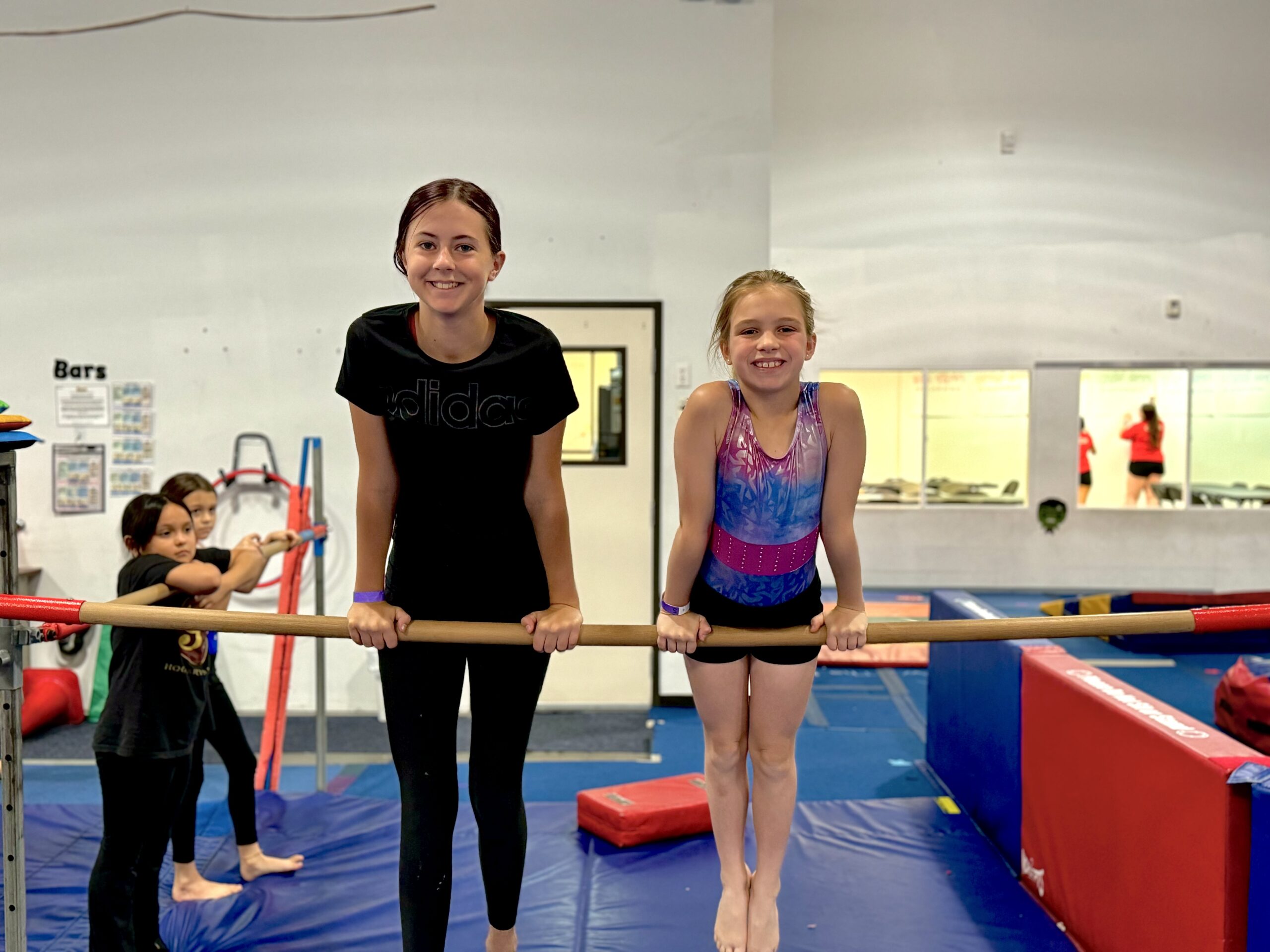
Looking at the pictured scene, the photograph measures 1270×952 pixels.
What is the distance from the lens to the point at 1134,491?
9.27 metres

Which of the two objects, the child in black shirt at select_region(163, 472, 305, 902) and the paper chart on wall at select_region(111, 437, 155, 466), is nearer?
the child in black shirt at select_region(163, 472, 305, 902)

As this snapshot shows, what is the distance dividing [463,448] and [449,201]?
473mm

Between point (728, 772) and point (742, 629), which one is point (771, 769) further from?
point (742, 629)

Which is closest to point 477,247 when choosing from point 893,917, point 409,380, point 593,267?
point 409,380

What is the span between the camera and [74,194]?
206 inches

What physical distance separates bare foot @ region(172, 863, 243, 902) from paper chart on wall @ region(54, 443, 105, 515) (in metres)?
2.78

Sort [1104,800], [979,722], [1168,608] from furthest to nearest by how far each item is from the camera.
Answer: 1. [1168,608]
2. [979,722]
3. [1104,800]

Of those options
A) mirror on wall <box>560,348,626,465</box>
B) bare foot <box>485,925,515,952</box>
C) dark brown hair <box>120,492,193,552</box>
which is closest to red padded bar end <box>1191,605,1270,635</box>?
bare foot <box>485,925,515,952</box>

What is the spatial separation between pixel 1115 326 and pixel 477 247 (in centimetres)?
846

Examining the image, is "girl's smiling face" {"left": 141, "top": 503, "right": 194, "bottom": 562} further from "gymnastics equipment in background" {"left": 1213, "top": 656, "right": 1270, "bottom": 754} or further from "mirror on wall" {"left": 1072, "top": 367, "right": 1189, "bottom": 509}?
"mirror on wall" {"left": 1072, "top": 367, "right": 1189, "bottom": 509}

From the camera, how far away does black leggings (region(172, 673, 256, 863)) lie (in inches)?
124

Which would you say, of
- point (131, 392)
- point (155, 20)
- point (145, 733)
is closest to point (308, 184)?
point (155, 20)

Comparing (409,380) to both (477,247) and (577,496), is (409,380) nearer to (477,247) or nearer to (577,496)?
(477,247)

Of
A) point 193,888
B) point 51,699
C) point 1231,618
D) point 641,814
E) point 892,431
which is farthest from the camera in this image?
point 892,431
